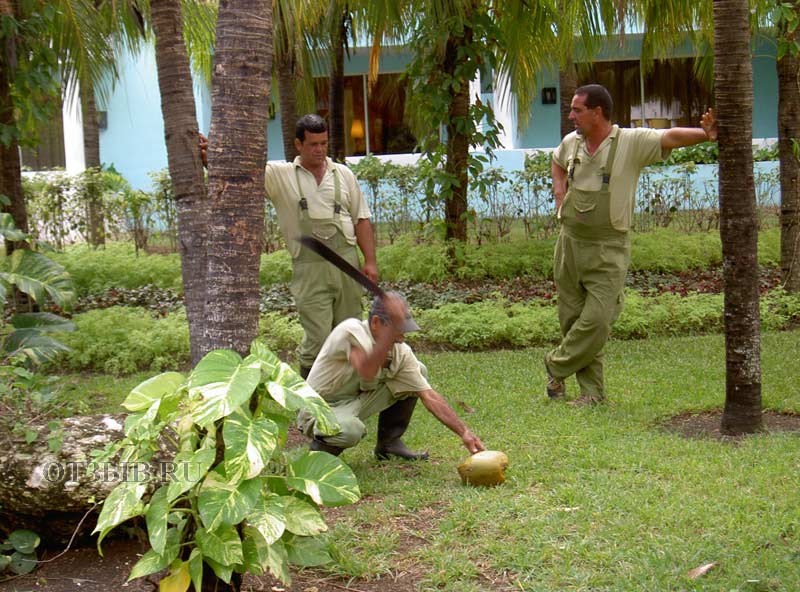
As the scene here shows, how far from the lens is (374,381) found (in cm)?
544

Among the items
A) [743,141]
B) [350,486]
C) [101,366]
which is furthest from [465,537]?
[101,366]

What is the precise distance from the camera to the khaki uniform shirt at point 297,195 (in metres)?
6.52

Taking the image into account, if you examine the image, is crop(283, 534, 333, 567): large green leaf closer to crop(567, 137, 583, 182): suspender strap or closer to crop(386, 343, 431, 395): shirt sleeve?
crop(386, 343, 431, 395): shirt sleeve

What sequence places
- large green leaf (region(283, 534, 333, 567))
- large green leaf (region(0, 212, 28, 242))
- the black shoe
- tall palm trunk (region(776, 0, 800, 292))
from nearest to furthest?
large green leaf (region(283, 534, 333, 567)), large green leaf (region(0, 212, 28, 242)), the black shoe, tall palm trunk (region(776, 0, 800, 292))

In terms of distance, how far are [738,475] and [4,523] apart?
12.2 feet

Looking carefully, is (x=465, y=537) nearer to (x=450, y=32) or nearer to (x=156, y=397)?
(x=156, y=397)

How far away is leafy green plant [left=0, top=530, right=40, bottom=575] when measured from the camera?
4.36m

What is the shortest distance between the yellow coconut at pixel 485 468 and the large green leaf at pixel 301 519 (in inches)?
62.7

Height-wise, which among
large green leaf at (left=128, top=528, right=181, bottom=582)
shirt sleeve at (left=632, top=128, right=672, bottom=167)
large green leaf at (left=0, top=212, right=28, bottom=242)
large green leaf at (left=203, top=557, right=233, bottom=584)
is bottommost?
large green leaf at (left=203, top=557, right=233, bottom=584)

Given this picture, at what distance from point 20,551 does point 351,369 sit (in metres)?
1.91

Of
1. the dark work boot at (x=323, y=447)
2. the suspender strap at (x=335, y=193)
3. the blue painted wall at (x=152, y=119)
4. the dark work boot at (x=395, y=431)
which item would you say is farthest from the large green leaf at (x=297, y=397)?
the blue painted wall at (x=152, y=119)

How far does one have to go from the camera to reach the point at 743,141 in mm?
5582

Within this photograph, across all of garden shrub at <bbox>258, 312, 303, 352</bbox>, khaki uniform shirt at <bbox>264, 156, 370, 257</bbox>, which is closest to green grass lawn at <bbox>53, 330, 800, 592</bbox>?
khaki uniform shirt at <bbox>264, 156, 370, 257</bbox>

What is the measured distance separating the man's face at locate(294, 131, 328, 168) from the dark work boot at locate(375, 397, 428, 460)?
185 cm
